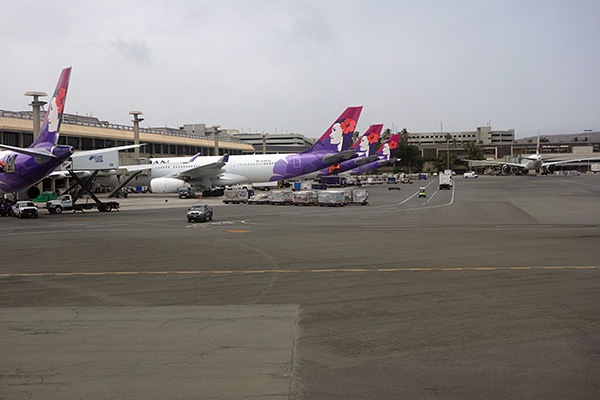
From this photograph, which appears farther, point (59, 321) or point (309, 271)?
point (309, 271)

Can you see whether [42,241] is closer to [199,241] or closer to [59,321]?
[199,241]

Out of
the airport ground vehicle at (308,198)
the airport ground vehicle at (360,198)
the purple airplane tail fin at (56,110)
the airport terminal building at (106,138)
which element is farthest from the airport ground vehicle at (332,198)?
the airport terminal building at (106,138)

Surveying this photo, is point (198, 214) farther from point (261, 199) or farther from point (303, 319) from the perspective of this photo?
point (303, 319)

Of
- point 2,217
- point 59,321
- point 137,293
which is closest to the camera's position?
point 59,321

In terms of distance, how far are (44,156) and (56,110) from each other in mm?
4404

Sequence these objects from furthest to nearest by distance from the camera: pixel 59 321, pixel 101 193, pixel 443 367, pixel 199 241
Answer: pixel 101 193 < pixel 199 241 < pixel 59 321 < pixel 443 367

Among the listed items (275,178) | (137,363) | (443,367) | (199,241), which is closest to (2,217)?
(199,241)

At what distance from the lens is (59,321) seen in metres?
12.6

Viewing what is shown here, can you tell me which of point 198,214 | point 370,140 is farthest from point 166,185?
point 370,140

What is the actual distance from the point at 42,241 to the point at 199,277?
46.5 feet

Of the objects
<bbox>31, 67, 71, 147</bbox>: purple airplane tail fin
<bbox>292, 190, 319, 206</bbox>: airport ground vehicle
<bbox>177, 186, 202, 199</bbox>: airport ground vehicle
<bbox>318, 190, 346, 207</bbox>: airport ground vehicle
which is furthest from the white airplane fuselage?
<bbox>31, 67, 71, 147</bbox>: purple airplane tail fin

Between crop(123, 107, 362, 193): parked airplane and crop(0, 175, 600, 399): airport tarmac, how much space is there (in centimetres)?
4427

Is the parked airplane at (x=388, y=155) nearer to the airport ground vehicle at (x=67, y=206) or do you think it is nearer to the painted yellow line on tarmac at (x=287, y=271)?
the airport ground vehicle at (x=67, y=206)

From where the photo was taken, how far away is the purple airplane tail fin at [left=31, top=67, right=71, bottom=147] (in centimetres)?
4097
